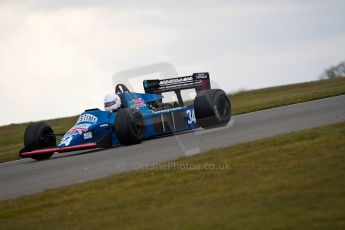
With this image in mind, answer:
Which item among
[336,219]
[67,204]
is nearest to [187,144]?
[67,204]

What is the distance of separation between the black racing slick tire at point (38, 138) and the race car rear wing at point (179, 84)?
3853mm

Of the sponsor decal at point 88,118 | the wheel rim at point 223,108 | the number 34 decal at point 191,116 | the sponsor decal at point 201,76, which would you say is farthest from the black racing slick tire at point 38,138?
the sponsor decal at point 201,76

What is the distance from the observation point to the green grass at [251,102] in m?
26.7

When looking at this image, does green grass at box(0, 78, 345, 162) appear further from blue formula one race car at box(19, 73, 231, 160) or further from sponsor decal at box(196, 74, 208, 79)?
sponsor decal at box(196, 74, 208, 79)

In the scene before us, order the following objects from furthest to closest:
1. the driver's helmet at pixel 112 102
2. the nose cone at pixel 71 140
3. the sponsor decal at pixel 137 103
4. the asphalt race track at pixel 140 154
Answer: the sponsor decal at pixel 137 103, the driver's helmet at pixel 112 102, the nose cone at pixel 71 140, the asphalt race track at pixel 140 154

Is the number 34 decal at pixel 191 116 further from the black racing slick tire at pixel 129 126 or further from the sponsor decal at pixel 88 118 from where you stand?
the sponsor decal at pixel 88 118

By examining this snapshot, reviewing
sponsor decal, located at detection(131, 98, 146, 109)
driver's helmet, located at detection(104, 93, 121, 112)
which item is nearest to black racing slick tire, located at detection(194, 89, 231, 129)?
sponsor decal, located at detection(131, 98, 146, 109)

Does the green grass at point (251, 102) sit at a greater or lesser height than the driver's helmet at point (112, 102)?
lesser

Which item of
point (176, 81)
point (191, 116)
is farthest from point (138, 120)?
point (176, 81)

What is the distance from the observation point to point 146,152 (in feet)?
53.1

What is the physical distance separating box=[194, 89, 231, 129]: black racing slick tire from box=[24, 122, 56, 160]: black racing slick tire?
3.87m

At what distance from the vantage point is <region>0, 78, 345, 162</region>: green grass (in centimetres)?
2673

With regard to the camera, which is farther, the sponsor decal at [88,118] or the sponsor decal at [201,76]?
the sponsor decal at [201,76]

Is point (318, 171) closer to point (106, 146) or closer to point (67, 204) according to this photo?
point (67, 204)
